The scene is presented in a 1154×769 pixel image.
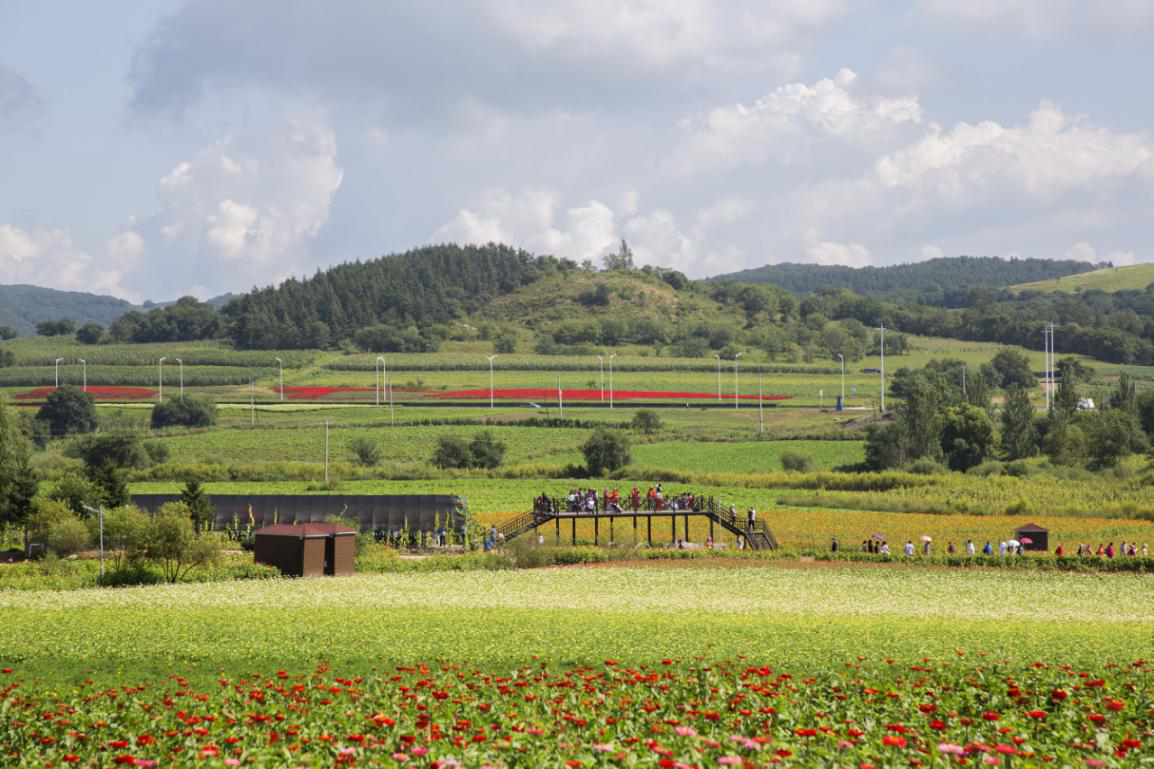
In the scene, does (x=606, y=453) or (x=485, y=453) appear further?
(x=485, y=453)

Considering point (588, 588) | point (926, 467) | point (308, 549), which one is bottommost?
point (588, 588)

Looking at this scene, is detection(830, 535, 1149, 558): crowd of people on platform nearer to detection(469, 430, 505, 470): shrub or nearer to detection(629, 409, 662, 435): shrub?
detection(469, 430, 505, 470): shrub

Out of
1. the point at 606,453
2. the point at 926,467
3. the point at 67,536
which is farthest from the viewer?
the point at 926,467

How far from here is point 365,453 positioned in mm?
98250

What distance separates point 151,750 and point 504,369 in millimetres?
150210

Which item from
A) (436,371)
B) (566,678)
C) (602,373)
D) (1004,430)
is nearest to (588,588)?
(566,678)

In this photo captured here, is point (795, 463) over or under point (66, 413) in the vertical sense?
under

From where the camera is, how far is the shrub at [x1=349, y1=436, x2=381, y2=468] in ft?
320

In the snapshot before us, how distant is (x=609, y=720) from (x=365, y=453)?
3380 inches

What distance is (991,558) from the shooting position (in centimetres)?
5125

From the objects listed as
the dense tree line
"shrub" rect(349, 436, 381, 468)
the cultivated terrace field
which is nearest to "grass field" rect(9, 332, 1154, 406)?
the cultivated terrace field

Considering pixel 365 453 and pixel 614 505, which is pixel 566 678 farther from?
pixel 365 453

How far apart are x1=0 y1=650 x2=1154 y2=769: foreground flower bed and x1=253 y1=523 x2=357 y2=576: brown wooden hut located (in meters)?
27.6

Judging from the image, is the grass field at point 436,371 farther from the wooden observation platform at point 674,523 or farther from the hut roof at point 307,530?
the hut roof at point 307,530
